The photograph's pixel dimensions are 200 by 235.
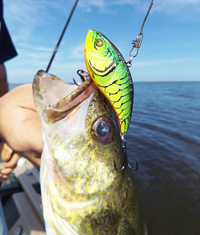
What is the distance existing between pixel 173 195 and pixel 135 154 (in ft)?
8.93

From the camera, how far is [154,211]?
5.26 m

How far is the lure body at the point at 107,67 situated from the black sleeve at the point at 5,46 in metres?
3.42

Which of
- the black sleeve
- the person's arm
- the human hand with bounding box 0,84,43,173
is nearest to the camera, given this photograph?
the human hand with bounding box 0,84,43,173

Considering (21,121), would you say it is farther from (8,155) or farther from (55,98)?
(8,155)

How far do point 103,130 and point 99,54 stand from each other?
56 cm

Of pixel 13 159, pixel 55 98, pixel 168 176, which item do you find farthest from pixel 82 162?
pixel 168 176

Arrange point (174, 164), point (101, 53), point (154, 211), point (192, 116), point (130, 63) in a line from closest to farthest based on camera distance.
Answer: point (101, 53) → point (130, 63) → point (154, 211) → point (174, 164) → point (192, 116)

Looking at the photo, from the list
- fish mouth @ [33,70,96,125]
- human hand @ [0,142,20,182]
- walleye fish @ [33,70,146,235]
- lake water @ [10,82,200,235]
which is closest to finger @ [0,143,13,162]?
human hand @ [0,142,20,182]

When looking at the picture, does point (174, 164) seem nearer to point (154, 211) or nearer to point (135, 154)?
point (135, 154)

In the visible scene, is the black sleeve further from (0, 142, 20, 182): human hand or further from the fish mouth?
the fish mouth

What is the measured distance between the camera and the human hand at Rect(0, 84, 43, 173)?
1503mm

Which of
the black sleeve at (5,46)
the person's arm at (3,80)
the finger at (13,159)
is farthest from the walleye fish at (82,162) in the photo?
the black sleeve at (5,46)

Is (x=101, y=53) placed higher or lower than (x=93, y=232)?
higher

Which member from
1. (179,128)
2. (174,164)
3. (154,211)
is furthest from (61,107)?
(179,128)
